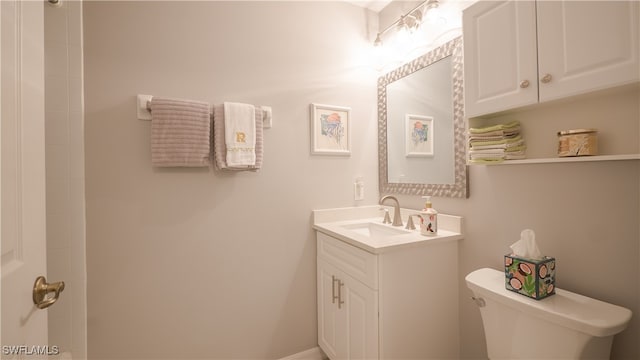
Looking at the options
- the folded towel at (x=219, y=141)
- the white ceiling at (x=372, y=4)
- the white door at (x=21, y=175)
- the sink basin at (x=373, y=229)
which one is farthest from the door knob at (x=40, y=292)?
the white ceiling at (x=372, y=4)

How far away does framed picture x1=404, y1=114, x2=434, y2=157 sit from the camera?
1.65 metres

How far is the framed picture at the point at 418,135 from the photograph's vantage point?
1.65 m

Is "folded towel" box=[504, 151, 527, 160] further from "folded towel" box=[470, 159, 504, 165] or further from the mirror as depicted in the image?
the mirror

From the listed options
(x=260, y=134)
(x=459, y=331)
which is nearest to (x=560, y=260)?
(x=459, y=331)

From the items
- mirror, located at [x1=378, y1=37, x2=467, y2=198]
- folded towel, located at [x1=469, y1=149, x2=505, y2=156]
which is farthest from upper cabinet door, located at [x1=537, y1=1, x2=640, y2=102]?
mirror, located at [x1=378, y1=37, x2=467, y2=198]

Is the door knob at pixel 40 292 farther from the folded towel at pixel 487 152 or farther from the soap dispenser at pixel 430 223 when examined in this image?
the folded towel at pixel 487 152

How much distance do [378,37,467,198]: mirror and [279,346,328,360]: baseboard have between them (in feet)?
3.91

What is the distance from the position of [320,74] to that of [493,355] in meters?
1.77

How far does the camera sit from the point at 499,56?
1.08 meters

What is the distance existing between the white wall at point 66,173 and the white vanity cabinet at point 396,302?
4.19 ft

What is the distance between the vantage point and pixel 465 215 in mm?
1449

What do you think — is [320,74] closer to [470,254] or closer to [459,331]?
[470,254]

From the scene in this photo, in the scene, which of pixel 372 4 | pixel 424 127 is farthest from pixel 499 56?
pixel 372 4

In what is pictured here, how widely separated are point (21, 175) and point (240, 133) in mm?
945
